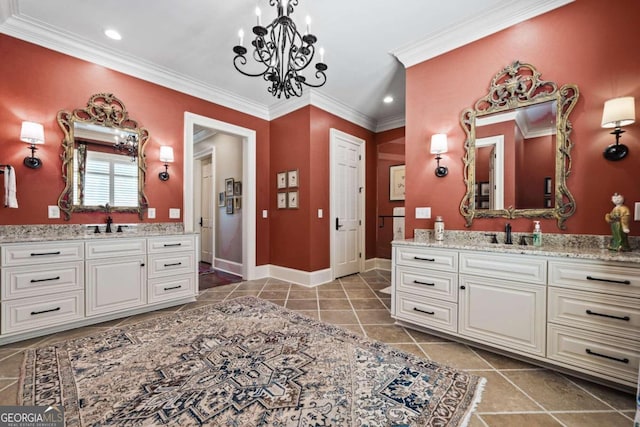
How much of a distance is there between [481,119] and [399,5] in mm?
1262

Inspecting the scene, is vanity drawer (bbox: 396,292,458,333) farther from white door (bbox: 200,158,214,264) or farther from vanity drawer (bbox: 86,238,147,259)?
white door (bbox: 200,158,214,264)

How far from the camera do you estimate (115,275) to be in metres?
2.69

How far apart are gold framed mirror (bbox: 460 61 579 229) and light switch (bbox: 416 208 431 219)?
325 millimetres

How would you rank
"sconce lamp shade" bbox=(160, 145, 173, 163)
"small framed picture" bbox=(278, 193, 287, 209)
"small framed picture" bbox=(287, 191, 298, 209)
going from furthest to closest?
"small framed picture" bbox=(278, 193, 287, 209)
"small framed picture" bbox=(287, 191, 298, 209)
"sconce lamp shade" bbox=(160, 145, 173, 163)

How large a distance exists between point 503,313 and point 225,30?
3535 mm

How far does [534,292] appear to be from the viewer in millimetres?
1878

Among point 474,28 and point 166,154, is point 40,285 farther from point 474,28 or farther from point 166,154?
point 474,28

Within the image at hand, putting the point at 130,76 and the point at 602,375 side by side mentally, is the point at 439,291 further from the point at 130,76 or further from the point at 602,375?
the point at 130,76

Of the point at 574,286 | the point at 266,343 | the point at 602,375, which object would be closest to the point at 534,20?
the point at 574,286

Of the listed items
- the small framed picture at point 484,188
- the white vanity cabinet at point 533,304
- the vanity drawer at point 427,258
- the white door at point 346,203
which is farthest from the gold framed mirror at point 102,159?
the small framed picture at point 484,188

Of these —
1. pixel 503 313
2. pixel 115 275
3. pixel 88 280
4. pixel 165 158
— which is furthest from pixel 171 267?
pixel 503 313

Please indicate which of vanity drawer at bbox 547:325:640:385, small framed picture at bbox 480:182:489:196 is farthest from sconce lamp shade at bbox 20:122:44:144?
vanity drawer at bbox 547:325:640:385

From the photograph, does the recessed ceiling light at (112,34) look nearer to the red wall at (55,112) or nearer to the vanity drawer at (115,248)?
the red wall at (55,112)

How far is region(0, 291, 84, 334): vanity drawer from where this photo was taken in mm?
2188
